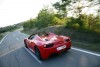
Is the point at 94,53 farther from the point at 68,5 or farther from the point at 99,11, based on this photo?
the point at 68,5

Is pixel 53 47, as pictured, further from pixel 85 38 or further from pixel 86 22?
pixel 86 22

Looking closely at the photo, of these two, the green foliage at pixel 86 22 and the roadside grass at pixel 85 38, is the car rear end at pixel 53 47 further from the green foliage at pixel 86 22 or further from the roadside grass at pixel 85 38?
the green foliage at pixel 86 22

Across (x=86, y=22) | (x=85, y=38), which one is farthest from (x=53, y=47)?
(x=86, y=22)

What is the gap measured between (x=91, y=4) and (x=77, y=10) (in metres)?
1.60

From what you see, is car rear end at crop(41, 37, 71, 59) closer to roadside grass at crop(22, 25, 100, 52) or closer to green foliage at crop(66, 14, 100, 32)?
roadside grass at crop(22, 25, 100, 52)

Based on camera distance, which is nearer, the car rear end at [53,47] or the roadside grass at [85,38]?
the car rear end at [53,47]

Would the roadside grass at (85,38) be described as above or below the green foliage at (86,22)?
below

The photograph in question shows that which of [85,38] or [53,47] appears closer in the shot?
[53,47]

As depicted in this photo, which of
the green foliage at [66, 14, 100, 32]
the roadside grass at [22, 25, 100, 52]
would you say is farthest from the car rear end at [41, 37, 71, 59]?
the green foliage at [66, 14, 100, 32]

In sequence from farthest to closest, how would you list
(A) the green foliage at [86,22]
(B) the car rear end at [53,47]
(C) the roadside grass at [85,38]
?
(A) the green foliage at [86,22]
(C) the roadside grass at [85,38]
(B) the car rear end at [53,47]

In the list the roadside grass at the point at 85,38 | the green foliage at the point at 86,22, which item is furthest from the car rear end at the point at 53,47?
the green foliage at the point at 86,22

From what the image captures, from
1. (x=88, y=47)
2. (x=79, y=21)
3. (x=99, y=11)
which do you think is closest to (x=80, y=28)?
(x=79, y=21)

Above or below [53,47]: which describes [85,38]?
below

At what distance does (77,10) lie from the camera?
1238cm
